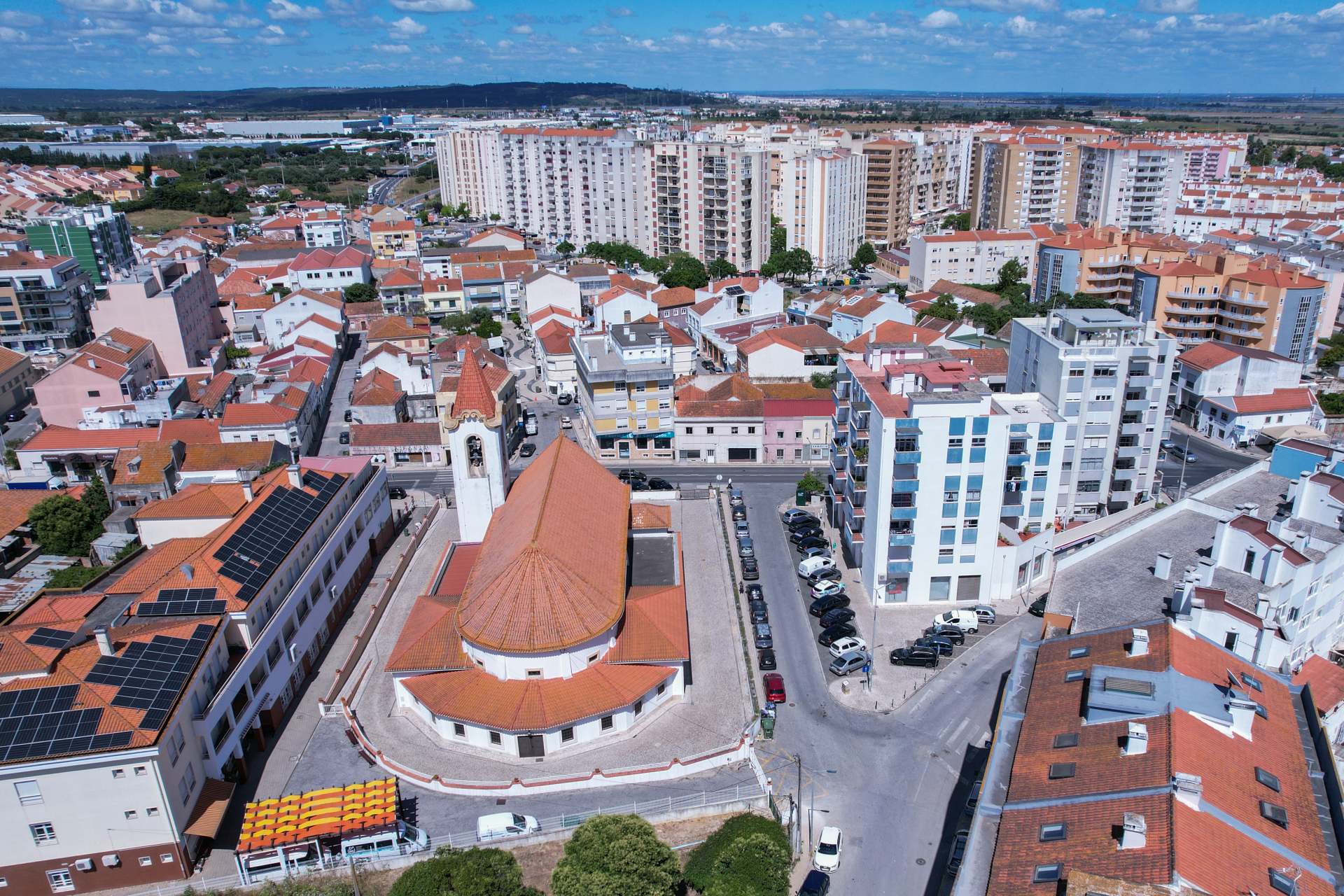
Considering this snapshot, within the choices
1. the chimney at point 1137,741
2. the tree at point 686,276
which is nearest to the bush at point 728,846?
the chimney at point 1137,741

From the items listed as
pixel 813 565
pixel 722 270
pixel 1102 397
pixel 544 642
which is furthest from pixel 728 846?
pixel 722 270

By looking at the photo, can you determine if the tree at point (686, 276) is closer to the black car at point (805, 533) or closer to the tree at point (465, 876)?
the black car at point (805, 533)

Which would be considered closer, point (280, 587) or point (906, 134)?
point (280, 587)

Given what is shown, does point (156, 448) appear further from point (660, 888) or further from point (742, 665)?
point (660, 888)

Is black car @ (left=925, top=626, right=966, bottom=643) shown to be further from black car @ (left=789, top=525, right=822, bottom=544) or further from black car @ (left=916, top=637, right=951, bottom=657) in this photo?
black car @ (left=789, top=525, right=822, bottom=544)

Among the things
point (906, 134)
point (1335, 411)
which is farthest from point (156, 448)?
point (906, 134)
